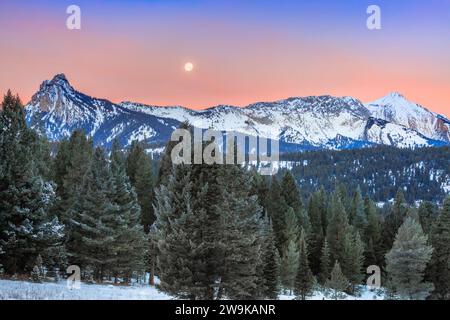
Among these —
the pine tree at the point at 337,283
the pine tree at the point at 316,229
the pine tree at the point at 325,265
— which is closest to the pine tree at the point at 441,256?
the pine tree at the point at 337,283

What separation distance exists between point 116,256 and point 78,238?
3.06 metres

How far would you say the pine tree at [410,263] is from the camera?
45.5 m

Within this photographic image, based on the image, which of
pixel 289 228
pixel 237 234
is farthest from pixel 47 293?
pixel 289 228

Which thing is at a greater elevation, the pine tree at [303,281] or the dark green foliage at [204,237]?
the dark green foliage at [204,237]

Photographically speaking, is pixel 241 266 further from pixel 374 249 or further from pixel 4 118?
pixel 374 249

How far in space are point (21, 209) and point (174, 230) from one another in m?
10.3

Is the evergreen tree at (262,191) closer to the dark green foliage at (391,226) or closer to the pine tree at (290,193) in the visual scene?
the pine tree at (290,193)

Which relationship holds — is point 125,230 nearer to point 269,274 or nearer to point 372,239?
point 269,274

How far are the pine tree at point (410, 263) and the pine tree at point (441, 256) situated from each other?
12.4 ft

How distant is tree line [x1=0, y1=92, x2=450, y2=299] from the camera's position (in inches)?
942

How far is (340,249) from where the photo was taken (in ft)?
188

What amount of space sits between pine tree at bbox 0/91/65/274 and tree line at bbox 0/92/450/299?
63mm
